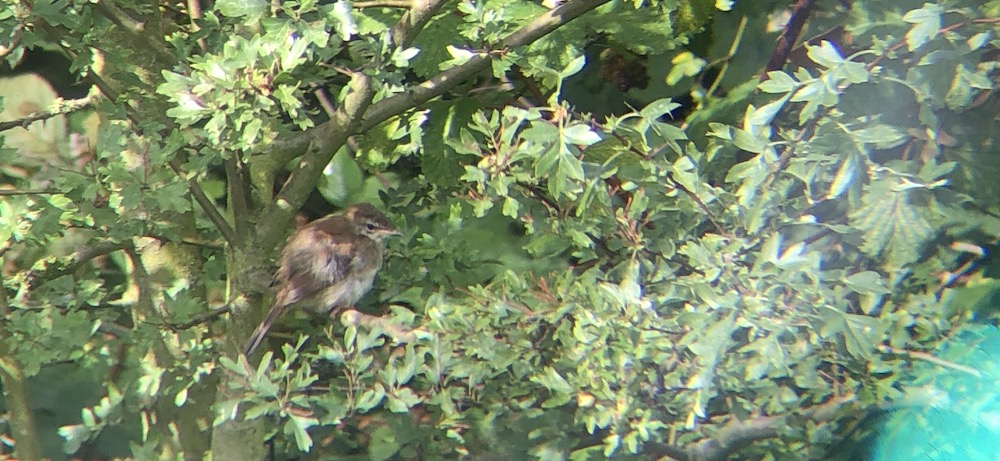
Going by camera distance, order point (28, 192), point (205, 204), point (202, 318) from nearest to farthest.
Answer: point (28, 192) < point (205, 204) < point (202, 318)

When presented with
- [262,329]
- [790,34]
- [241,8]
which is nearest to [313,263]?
[262,329]

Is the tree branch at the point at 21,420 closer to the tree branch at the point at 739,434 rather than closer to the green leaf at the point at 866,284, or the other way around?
the tree branch at the point at 739,434

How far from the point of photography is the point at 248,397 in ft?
5.70

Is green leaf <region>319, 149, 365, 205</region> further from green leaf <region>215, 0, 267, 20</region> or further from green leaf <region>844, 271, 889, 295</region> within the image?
green leaf <region>844, 271, 889, 295</region>

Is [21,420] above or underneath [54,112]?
underneath

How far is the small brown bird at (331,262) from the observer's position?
2.22 meters

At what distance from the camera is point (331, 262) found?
255cm

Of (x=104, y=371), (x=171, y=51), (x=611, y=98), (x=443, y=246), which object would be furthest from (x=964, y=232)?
(x=104, y=371)

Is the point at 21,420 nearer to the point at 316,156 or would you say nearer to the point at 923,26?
the point at 316,156

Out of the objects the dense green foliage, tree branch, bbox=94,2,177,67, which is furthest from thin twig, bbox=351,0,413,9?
tree branch, bbox=94,2,177,67

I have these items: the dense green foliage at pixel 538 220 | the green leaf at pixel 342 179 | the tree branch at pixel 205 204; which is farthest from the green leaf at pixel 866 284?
the green leaf at pixel 342 179

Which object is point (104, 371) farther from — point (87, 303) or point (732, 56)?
point (732, 56)

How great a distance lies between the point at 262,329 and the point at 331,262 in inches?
17.5

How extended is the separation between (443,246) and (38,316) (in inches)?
30.4
